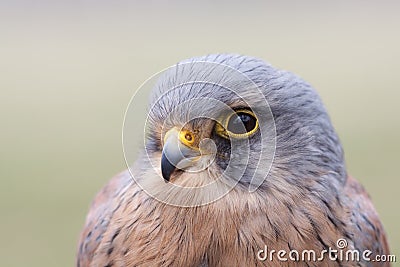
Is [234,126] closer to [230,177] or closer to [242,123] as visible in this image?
[242,123]

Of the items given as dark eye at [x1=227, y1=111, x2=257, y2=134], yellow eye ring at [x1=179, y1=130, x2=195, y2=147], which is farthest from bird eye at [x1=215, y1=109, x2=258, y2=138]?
yellow eye ring at [x1=179, y1=130, x2=195, y2=147]

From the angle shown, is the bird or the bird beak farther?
the bird

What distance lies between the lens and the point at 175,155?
3209 millimetres

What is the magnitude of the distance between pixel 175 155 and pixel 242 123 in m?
0.35

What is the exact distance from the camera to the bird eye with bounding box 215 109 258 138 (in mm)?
3303

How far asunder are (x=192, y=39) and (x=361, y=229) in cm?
1223

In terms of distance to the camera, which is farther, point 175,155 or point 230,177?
point 230,177

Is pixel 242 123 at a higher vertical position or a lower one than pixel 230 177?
higher

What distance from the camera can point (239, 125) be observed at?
3.32 m

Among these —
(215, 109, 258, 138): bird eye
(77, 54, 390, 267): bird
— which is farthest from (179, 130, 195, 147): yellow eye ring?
(215, 109, 258, 138): bird eye

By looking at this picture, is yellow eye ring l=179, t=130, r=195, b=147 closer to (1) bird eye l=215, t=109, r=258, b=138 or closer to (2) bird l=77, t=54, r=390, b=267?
(2) bird l=77, t=54, r=390, b=267

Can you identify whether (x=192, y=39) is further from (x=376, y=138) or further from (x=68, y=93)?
(x=376, y=138)

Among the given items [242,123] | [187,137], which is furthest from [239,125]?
[187,137]

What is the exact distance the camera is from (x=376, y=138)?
11.6 metres
